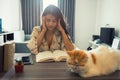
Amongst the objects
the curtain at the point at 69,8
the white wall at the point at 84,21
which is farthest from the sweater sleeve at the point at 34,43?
the white wall at the point at 84,21

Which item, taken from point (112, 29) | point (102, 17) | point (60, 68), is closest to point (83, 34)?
point (102, 17)

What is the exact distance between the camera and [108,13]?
4262 mm

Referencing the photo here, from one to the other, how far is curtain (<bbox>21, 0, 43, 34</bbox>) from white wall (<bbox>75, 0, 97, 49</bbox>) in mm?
1169

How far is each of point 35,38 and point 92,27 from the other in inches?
164

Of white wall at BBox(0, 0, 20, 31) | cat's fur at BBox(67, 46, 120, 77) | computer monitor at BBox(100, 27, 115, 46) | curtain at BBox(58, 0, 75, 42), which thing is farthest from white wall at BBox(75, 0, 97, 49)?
cat's fur at BBox(67, 46, 120, 77)

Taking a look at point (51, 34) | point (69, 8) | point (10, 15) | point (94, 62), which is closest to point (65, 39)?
point (51, 34)

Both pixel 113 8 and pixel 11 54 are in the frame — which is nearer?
pixel 11 54

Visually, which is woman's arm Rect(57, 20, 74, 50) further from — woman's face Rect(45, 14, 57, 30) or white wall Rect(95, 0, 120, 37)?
white wall Rect(95, 0, 120, 37)

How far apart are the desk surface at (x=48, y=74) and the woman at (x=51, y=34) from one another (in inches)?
13.7

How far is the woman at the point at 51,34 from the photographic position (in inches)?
52.9

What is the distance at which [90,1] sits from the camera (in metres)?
5.30

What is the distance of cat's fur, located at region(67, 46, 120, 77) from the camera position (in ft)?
2.85

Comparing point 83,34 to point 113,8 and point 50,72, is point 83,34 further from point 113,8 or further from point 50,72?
point 50,72

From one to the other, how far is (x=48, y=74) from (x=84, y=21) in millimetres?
4631
